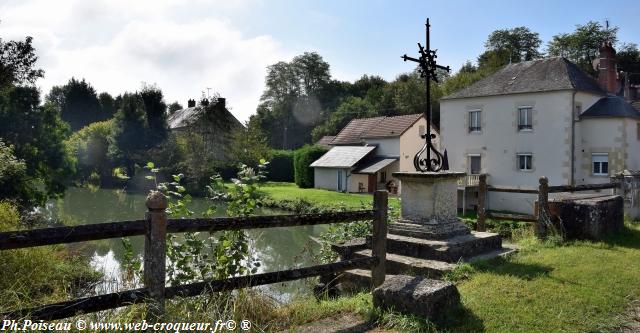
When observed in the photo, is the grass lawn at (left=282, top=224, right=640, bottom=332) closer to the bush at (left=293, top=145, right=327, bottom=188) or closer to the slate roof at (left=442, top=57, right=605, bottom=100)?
the slate roof at (left=442, top=57, right=605, bottom=100)

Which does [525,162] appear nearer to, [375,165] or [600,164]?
[600,164]

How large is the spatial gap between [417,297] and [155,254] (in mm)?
2162

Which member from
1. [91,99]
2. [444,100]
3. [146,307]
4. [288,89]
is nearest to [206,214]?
[146,307]

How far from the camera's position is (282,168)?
1791 inches

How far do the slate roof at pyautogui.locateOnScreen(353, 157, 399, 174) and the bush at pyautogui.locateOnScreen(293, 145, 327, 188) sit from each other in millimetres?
5643

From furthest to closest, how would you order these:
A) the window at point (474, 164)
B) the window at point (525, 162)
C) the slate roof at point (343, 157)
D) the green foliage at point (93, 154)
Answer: the green foliage at point (93, 154)
the slate roof at point (343, 157)
the window at point (474, 164)
the window at point (525, 162)

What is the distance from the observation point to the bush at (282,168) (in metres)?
45.3

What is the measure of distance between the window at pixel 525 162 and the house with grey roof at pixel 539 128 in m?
0.05

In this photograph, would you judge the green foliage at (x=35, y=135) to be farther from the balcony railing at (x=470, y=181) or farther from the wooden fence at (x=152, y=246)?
the wooden fence at (x=152, y=246)

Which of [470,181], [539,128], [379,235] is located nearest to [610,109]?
[539,128]

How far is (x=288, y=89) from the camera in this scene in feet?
213

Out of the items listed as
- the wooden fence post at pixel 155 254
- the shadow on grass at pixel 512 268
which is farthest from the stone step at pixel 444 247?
the wooden fence post at pixel 155 254

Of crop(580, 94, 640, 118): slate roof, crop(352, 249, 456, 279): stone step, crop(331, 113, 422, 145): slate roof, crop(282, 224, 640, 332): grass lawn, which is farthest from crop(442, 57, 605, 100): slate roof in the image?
crop(352, 249, 456, 279): stone step

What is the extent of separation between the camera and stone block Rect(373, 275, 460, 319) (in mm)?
4094
